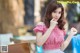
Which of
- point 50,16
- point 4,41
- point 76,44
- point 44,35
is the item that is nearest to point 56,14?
point 50,16

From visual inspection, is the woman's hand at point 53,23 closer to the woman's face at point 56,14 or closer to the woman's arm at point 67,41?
the woman's face at point 56,14

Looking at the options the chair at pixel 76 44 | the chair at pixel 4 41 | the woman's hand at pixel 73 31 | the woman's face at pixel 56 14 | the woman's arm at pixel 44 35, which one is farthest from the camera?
the chair at pixel 4 41

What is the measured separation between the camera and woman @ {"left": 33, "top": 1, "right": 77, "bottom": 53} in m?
2.32

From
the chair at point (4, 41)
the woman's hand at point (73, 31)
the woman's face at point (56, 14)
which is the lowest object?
the chair at point (4, 41)

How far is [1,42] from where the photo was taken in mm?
3016

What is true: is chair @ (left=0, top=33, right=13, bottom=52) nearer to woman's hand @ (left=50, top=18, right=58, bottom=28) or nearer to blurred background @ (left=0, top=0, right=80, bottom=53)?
blurred background @ (left=0, top=0, right=80, bottom=53)

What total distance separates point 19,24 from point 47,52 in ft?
3.21

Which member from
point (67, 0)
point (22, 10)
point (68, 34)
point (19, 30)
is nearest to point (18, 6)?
point (22, 10)

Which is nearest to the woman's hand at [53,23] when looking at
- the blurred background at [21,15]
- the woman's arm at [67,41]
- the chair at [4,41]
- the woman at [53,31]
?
the woman at [53,31]

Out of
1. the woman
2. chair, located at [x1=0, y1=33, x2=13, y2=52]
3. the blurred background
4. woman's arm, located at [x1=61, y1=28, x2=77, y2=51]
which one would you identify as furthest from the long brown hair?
chair, located at [x1=0, y1=33, x2=13, y2=52]

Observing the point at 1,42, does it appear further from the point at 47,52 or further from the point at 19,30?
the point at 47,52

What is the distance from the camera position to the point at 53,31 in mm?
2391

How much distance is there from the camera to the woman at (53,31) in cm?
232

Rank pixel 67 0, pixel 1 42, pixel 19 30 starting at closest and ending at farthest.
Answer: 1. pixel 67 0
2. pixel 1 42
3. pixel 19 30
